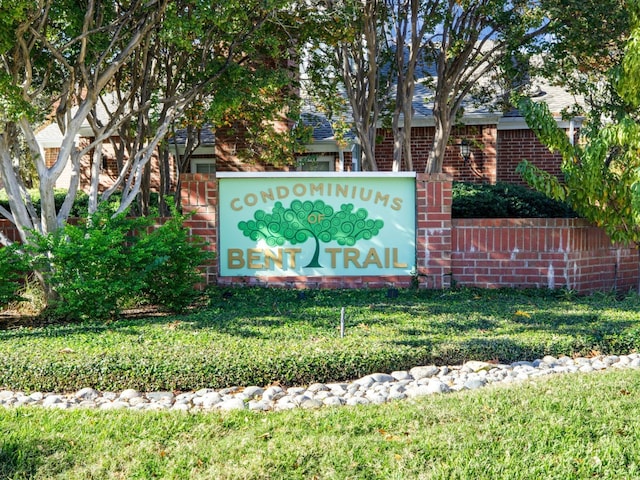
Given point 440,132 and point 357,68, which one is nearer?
point 357,68

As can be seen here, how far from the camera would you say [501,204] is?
10.5 meters

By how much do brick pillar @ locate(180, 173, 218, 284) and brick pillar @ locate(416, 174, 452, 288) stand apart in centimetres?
274

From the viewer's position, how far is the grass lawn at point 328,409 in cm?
348

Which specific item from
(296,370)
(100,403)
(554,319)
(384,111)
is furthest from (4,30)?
(384,111)

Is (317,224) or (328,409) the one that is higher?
(317,224)

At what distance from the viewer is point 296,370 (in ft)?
16.7

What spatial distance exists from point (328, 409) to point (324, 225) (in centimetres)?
476

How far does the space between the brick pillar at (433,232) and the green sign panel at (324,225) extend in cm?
12

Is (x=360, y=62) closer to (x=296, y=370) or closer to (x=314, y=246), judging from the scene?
(x=314, y=246)

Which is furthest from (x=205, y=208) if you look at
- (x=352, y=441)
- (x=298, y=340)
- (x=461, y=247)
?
(x=352, y=441)

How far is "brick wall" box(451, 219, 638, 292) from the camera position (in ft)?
29.1

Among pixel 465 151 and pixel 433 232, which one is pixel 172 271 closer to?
pixel 433 232

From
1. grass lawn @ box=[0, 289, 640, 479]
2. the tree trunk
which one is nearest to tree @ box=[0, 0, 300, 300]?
grass lawn @ box=[0, 289, 640, 479]

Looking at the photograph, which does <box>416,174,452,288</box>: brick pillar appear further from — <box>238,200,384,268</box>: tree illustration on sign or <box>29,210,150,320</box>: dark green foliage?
<box>29,210,150,320</box>: dark green foliage
